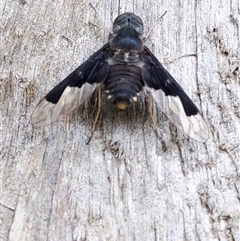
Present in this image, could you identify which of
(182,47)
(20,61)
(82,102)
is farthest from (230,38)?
(20,61)

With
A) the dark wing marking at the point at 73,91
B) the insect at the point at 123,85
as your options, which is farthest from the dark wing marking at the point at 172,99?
the dark wing marking at the point at 73,91

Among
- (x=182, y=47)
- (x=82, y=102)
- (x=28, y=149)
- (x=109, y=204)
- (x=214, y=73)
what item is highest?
(x=182, y=47)

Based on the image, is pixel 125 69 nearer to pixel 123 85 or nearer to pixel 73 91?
pixel 123 85

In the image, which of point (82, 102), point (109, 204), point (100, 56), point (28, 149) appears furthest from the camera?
point (100, 56)

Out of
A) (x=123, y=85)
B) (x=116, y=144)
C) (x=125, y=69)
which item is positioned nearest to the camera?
(x=116, y=144)

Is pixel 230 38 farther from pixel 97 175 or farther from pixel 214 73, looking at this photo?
pixel 97 175

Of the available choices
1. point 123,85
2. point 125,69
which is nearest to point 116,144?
point 123,85

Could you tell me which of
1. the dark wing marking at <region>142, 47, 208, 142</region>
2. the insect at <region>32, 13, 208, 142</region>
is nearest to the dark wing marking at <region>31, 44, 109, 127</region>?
the insect at <region>32, 13, 208, 142</region>
